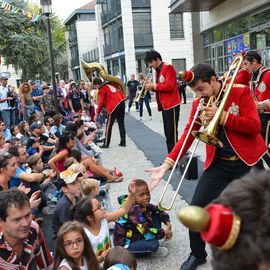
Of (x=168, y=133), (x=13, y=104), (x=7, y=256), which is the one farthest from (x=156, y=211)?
(x=13, y=104)

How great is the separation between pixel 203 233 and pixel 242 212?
0.32 ft

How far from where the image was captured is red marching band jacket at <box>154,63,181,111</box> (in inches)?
233

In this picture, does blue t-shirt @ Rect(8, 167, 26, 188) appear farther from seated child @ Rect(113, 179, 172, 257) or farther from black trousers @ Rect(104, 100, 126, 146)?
black trousers @ Rect(104, 100, 126, 146)

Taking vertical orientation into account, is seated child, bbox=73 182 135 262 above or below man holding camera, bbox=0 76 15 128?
below

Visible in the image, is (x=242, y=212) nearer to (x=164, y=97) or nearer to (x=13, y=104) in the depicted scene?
(x=164, y=97)

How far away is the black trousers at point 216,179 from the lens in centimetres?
301

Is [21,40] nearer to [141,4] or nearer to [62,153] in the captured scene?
[141,4]

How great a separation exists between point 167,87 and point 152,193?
1.67 m

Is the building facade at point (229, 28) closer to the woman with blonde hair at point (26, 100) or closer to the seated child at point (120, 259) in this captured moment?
the woman with blonde hair at point (26, 100)

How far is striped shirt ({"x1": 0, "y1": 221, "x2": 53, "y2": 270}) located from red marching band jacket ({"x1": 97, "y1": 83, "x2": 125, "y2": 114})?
5866 millimetres

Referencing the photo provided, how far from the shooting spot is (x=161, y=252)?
367cm

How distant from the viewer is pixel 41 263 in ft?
9.07

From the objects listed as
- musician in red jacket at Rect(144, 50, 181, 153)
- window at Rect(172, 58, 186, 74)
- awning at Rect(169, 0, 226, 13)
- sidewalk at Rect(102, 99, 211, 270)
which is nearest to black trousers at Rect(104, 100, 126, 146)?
sidewalk at Rect(102, 99, 211, 270)

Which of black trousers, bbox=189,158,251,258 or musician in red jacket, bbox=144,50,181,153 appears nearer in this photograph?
black trousers, bbox=189,158,251,258
